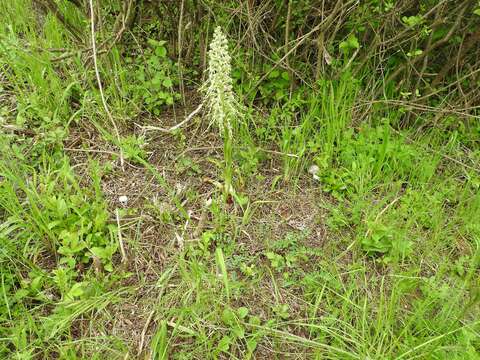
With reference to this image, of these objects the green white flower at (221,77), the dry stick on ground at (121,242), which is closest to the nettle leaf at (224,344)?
the dry stick on ground at (121,242)

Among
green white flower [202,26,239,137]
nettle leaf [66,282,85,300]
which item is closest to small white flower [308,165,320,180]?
green white flower [202,26,239,137]

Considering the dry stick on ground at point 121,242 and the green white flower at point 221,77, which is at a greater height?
the green white flower at point 221,77

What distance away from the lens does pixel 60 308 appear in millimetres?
1649

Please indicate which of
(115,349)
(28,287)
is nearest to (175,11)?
(28,287)

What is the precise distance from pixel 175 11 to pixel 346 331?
2.12 meters

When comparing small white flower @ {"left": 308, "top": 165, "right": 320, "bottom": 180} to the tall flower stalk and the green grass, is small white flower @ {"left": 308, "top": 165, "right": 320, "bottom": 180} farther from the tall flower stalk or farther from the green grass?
the tall flower stalk

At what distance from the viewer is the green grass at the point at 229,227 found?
64.7 inches

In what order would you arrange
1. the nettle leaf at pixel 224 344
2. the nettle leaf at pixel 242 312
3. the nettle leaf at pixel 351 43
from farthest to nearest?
the nettle leaf at pixel 351 43, the nettle leaf at pixel 242 312, the nettle leaf at pixel 224 344

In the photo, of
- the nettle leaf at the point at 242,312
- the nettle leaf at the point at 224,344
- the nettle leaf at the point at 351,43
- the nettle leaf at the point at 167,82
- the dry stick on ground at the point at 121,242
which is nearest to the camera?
the nettle leaf at the point at 224,344

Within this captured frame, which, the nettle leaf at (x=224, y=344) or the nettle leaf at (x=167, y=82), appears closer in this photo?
the nettle leaf at (x=224, y=344)

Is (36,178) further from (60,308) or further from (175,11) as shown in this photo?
(175,11)

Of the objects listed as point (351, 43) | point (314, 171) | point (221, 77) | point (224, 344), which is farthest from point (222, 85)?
point (224, 344)

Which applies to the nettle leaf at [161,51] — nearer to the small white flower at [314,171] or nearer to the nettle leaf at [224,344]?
the small white flower at [314,171]

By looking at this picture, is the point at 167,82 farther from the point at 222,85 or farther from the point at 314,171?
the point at 314,171
